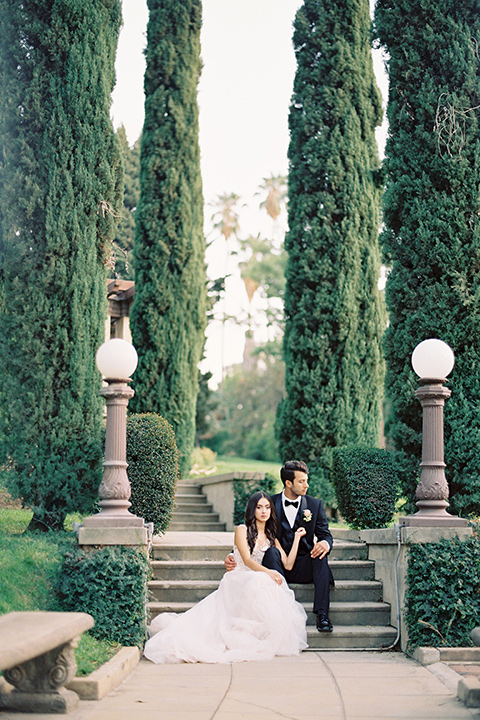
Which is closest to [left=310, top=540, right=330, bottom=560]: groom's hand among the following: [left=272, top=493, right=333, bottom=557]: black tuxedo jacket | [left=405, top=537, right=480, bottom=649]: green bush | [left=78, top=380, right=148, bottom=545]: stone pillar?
[left=272, top=493, right=333, bottom=557]: black tuxedo jacket

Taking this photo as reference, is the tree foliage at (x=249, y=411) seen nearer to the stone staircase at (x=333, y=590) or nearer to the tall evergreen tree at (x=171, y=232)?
the tall evergreen tree at (x=171, y=232)

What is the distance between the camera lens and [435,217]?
905cm

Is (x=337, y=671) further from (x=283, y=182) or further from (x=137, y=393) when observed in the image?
(x=283, y=182)

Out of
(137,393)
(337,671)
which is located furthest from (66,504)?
(137,393)

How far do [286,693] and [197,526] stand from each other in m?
7.06

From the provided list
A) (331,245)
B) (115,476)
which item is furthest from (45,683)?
(331,245)

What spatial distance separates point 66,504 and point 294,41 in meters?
9.06

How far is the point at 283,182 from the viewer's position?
140ft

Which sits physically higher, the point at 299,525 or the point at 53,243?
the point at 53,243

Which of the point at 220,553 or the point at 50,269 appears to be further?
the point at 50,269

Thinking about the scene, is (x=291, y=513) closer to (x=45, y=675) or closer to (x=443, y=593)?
(x=443, y=593)

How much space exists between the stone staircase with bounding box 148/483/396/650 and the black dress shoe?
70 millimetres

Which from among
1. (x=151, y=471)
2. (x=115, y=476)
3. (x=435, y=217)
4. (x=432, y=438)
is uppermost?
(x=435, y=217)

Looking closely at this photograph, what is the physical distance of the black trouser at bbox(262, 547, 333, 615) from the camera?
22.7 ft
